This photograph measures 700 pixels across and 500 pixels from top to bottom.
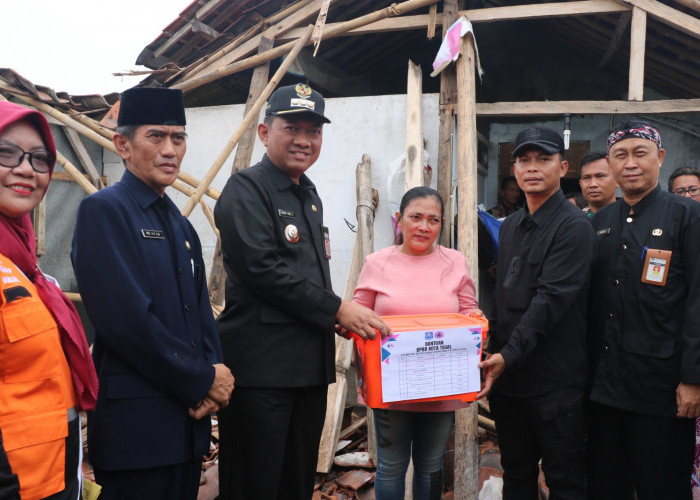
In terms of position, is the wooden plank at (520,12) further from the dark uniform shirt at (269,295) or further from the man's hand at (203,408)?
the man's hand at (203,408)

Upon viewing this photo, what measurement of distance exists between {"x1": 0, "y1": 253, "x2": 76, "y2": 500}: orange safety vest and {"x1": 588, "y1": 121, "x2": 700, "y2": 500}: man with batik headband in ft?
7.45

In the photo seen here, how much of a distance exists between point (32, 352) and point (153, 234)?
1.89 feet

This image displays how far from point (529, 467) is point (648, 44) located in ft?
19.0

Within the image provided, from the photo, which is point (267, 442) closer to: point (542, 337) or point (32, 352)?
point (32, 352)

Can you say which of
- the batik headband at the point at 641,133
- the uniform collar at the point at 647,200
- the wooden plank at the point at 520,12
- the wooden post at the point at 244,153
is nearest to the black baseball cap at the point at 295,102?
the batik headband at the point at 641,133

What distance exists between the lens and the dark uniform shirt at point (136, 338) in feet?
5.17

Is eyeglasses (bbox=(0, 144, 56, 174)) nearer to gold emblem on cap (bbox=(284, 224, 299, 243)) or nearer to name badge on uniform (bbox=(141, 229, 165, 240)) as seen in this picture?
name badge on uniform (bbox=(141, 229, 165, 240))

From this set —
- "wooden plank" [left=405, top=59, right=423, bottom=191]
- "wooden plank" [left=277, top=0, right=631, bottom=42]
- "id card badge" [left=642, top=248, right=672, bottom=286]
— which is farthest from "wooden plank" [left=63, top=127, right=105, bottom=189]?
"id card badge" [left=642, top=248, right=672, bottom=286]

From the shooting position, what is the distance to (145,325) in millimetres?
1574

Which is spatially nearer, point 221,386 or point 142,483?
point 142,483

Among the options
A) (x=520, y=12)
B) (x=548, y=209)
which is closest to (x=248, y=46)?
(x=520, y=12)

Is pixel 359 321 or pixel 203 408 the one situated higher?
pixel 359 321

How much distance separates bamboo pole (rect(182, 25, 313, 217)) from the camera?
4633mm

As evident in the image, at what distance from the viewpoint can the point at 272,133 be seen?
7.22 ft
